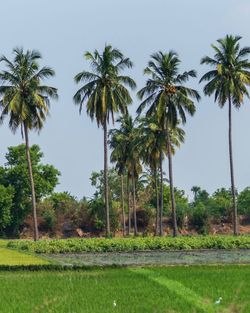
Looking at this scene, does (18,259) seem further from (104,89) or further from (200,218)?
(200,218)

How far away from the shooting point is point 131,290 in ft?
58.2

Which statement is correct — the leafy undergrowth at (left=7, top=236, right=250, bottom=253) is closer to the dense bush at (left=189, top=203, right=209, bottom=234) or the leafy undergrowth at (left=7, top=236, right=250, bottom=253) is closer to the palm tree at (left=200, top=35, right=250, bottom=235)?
the palm tree at (left=200, top=35, right=250, bottom=235)

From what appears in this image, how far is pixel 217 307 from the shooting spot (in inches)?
549

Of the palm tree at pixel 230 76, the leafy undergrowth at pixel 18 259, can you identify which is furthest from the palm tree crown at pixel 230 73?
the leafy undergrowth at pixel 18 259

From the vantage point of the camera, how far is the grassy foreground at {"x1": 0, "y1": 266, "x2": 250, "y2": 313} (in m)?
14.5

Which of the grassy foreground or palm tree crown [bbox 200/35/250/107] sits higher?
palm tree crown [bbox 200/35/250/107]

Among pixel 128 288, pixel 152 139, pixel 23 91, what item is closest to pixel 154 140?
pixel 152 139

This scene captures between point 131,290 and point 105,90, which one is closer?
point 131,290

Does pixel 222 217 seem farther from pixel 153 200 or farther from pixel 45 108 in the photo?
pixel 45 108

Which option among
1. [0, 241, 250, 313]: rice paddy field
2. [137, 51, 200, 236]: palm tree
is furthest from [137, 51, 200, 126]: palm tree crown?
[0, 241, 250, 313]: rice paddy field

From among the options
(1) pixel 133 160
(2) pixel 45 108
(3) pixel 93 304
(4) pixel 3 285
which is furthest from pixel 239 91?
(3) pixel 93 304

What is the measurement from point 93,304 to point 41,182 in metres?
54.7

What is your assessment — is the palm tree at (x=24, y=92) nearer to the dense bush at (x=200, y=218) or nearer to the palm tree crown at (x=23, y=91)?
the palm tree crown at (x=23, y=91)

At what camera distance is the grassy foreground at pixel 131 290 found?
571 inches
